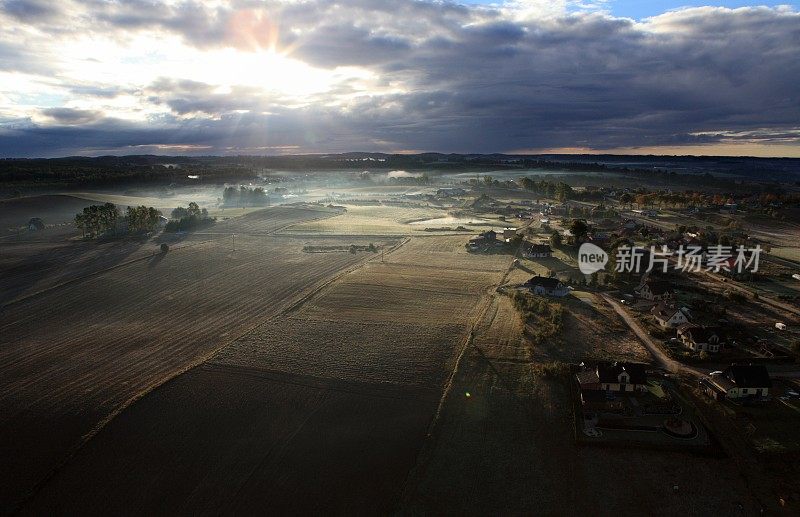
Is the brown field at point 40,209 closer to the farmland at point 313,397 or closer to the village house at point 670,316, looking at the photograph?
the farmland at point 313,397

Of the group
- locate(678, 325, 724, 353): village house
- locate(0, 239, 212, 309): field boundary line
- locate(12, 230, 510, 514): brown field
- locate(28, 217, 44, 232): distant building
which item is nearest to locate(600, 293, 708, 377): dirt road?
locate(678, 325, 724, 353): village house

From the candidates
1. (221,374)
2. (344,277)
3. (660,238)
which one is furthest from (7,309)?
(660,238)

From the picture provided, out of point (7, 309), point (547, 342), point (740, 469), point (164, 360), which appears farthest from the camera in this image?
point (7, 309)

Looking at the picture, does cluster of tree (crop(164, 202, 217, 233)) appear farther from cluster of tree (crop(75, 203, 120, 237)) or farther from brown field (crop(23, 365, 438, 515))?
brown field (crop(23, 365, 438, 515))

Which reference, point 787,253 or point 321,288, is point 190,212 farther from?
point 787,253

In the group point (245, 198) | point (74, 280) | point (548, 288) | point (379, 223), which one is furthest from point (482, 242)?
point (245, 198)

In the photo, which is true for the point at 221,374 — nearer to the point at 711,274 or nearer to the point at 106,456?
the point at 106,456
